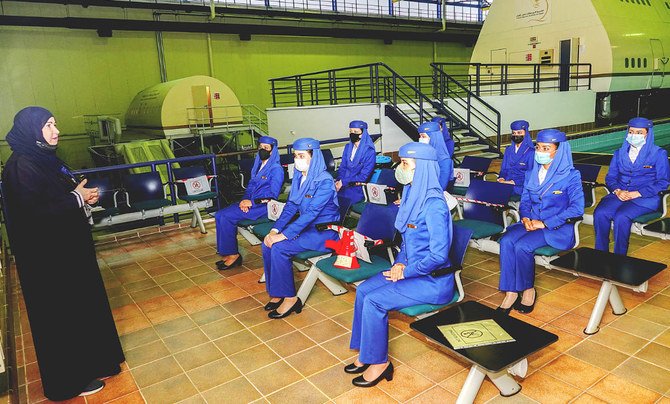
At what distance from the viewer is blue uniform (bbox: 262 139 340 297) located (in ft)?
13.3

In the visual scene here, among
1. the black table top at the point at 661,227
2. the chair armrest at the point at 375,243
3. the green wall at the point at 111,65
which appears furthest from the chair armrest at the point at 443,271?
the green wall at the point at 111,65

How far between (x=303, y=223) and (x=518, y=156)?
142 inches

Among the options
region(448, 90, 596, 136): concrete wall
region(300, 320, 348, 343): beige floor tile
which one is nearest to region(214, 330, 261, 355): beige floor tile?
region(300, 320, 348, 343): beige floor tile

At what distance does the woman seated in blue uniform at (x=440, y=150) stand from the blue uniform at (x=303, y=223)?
198cm

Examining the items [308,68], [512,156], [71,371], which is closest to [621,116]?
[308,68]

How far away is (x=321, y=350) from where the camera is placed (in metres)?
3.49

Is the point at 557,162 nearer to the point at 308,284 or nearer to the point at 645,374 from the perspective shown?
the point at 645,374

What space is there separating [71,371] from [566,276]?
434 cm

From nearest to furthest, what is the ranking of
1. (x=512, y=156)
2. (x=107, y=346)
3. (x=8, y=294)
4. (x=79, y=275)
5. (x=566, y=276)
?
(x=79, y=275)
(x=107, y=346)
(x=566, y=276)
(x=8, y=294)
(x=512, y=156)

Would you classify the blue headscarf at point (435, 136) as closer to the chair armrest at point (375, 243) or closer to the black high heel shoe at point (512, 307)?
the black high heel shoe at point (512, 307)

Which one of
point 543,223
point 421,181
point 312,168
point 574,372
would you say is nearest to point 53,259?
point 312,168

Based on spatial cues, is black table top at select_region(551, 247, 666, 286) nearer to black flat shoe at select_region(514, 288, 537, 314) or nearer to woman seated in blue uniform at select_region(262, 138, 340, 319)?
black flat shoe at select_region(514, 288, 537, 314)

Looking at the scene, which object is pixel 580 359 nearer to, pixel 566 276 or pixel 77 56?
pixel 566 276

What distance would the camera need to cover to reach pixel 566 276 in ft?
15.0
